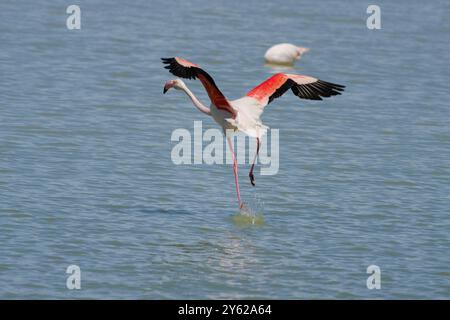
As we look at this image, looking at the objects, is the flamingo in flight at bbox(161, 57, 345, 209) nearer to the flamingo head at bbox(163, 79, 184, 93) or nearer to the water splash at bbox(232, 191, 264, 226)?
the flamingo head at bbox(163, 79, 184, 93)

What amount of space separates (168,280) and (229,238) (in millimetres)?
1852

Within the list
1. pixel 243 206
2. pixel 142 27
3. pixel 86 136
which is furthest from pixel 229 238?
pixel 142 27

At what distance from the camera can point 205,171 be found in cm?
1748

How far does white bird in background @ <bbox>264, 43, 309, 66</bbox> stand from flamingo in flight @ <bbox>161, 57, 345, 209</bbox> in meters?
10.8

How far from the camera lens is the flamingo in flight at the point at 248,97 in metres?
14.5

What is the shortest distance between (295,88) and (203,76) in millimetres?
1608

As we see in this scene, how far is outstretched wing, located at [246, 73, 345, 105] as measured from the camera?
15.1 metres

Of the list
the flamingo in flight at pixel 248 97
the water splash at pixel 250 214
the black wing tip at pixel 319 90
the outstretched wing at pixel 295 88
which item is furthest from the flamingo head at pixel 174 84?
the water splash at pixel 250 214

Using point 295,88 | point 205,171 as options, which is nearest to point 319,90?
point 295,88

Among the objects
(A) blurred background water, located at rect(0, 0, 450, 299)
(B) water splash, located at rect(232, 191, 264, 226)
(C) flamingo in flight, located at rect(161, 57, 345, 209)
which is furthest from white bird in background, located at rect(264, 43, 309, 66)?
(C) flamingo in flight, located at rect(161, 57, 345, 209)

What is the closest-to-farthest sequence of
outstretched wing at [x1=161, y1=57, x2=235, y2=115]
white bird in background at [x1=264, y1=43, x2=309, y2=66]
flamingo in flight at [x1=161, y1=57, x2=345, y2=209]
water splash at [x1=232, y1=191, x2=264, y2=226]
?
outstretched wing at [x1=161, y1=57, x2=235, y2=115] < flamingo in flight at [x1=161, y1=57, x2=345, y2=209] < water splash at [x1=232, y1=191, x2=264, y2=226] < white bird in background at [x1=264, y1=43, x2=309, y2=66]

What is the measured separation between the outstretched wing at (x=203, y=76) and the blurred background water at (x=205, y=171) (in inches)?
60.2

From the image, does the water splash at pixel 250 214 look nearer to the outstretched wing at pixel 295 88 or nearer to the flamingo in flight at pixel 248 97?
the flamingo in flight at pixel 248 97
